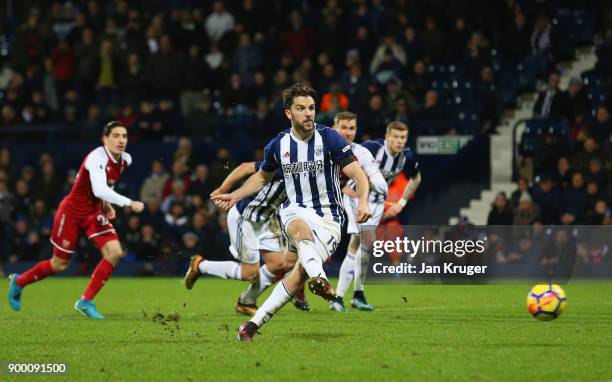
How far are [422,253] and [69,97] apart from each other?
1220 centimetres

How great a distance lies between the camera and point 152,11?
969 inches

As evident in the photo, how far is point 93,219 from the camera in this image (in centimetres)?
1272

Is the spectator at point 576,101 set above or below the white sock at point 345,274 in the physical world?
above

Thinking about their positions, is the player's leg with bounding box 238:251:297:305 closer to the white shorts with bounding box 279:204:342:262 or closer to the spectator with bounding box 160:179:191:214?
the white shorts with bounding box 279:204:342:262

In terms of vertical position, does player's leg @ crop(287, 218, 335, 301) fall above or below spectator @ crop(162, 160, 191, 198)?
above

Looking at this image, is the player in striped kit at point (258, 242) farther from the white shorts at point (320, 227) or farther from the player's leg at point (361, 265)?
the white shorts at point (320, 227)

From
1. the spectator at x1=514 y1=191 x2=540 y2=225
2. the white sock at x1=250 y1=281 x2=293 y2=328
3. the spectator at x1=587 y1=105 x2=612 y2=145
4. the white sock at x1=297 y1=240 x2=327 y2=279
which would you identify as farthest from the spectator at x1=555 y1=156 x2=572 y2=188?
the white sock at x1=250 y1=281 x2=293 y2=328

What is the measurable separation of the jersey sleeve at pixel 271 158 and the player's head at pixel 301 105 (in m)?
0.34

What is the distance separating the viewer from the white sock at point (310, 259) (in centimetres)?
905

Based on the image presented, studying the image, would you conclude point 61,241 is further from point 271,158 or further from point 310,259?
point 310,259

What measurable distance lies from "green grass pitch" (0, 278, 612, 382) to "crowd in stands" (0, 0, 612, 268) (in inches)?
207

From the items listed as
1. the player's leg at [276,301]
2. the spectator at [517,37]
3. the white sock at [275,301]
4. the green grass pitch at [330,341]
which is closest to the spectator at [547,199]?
the green grass pitch at [330,341]

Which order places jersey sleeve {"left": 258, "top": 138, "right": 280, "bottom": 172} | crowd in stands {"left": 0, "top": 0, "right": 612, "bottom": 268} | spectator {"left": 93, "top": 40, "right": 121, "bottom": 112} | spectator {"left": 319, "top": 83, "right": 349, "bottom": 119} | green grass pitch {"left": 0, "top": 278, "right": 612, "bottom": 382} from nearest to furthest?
green grass pitch {"left": 0, "top": 278, "right": 612, "bottom": 382} → jersey sleeve {"left": 258, "top": 138, "right": 280, "bottom": 172} → spectator {"left": 319, "top": 83, "right": 349, "bottom": 119} → crowd in stands {"left": 0, "top": 0, "right": 612, "bottom": 268} → spectator {"left": 93, "top": 40, "right": 121, "bottom": 112}

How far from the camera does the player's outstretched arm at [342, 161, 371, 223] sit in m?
9.10
